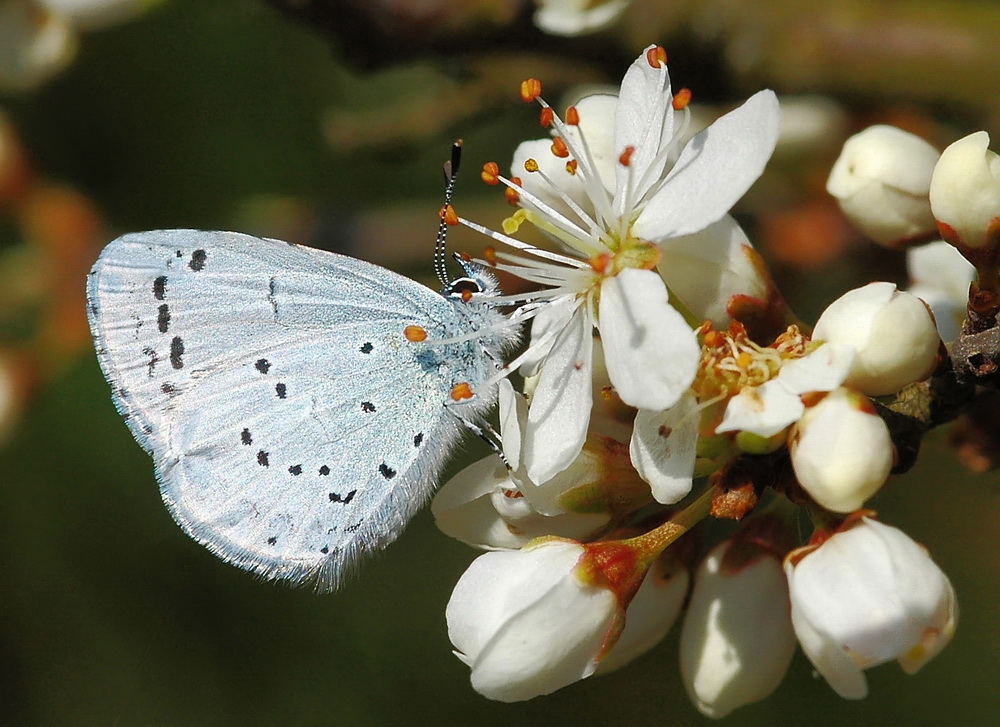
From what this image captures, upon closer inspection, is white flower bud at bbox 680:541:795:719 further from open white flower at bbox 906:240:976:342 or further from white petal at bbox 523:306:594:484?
open white flower at bbox 906:240:976:342

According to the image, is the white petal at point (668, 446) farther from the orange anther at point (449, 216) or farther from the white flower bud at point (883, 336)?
the orange anther at point (449, 216)

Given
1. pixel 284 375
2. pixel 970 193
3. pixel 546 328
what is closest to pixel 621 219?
pixel 546 328

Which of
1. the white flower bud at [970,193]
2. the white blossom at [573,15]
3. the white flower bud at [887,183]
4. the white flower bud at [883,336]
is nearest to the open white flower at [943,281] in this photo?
the white flower bud at [887,183]

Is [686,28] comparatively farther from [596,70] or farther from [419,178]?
[419,178]

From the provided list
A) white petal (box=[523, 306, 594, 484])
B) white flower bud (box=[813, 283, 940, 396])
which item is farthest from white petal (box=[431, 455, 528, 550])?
white flower bud (box=[813, 283, 940, 396])

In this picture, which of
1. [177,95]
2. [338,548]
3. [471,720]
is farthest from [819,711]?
[177,95]

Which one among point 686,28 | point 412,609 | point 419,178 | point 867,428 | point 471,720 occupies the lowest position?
point 471,720

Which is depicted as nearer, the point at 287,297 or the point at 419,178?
the point at 287,297
